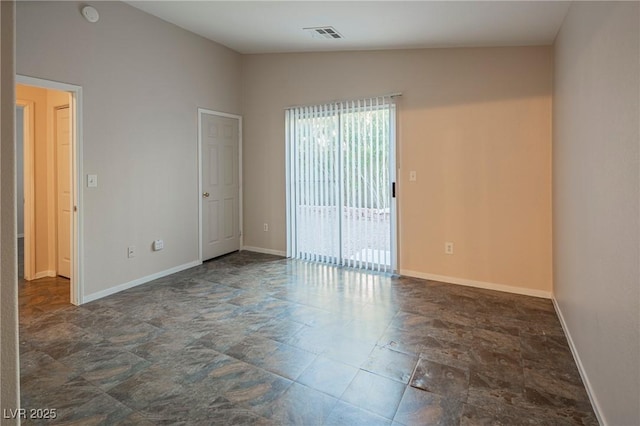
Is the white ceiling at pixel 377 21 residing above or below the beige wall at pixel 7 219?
above

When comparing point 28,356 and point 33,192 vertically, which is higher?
point 33,192

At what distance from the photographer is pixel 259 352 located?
2.48 m

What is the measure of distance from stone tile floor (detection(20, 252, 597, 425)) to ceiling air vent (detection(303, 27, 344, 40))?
2751 millimetres

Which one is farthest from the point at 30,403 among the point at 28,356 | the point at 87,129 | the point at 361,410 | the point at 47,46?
the point at 47,46

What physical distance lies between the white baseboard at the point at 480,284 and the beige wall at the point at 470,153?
0.06 ft

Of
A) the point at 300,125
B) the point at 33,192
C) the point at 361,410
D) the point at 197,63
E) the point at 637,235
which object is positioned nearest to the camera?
the point at 637,235

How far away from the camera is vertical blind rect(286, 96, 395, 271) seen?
4293mm

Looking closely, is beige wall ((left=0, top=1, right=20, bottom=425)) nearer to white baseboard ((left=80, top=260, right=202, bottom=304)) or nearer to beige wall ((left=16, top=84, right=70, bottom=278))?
white baseboard ((left=80, top=260, right=202, bottom=304))

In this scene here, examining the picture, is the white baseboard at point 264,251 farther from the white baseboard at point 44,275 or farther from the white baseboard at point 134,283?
the white baseboard at point 44,275

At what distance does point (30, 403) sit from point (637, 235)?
2.99 metres

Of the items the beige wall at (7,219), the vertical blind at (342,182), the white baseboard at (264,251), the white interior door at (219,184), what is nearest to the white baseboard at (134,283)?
the white interior door at (219,184)

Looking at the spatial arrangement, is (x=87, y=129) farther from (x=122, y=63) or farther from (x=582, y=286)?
(x=582, y=286)

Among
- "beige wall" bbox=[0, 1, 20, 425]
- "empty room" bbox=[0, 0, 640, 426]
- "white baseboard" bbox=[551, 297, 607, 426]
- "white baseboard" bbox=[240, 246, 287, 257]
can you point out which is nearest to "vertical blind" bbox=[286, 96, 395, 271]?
"empty room" bbox=[0, 0, 640, 426]

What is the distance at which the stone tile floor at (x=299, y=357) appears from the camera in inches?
74.0
